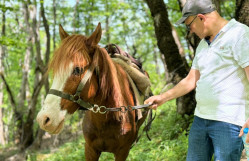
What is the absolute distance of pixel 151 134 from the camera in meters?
7.34

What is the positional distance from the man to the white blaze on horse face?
1.22 m

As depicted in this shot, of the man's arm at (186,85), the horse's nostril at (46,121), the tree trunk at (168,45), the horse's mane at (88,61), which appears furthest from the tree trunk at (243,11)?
the horse's nostril at (46,121)

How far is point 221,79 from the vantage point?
75.4 inches

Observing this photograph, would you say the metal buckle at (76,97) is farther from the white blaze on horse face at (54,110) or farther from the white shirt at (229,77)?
the white shirt at (229,77)

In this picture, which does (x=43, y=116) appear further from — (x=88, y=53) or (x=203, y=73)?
(x=203, y=73)

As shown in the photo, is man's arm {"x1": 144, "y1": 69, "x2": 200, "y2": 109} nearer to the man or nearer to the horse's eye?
the man

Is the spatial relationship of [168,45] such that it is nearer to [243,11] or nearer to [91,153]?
[243,11]

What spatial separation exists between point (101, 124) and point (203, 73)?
1.47 metres

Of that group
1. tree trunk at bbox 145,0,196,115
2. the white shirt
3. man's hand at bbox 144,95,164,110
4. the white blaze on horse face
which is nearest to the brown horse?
the white blaze on horse face

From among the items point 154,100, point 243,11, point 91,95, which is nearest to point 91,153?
point 91,95

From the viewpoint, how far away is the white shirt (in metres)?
1.82

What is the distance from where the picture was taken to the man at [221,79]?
6.09ft

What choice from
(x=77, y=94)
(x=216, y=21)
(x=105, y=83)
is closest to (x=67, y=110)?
(x=77, y=94)

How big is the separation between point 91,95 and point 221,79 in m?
1.33
